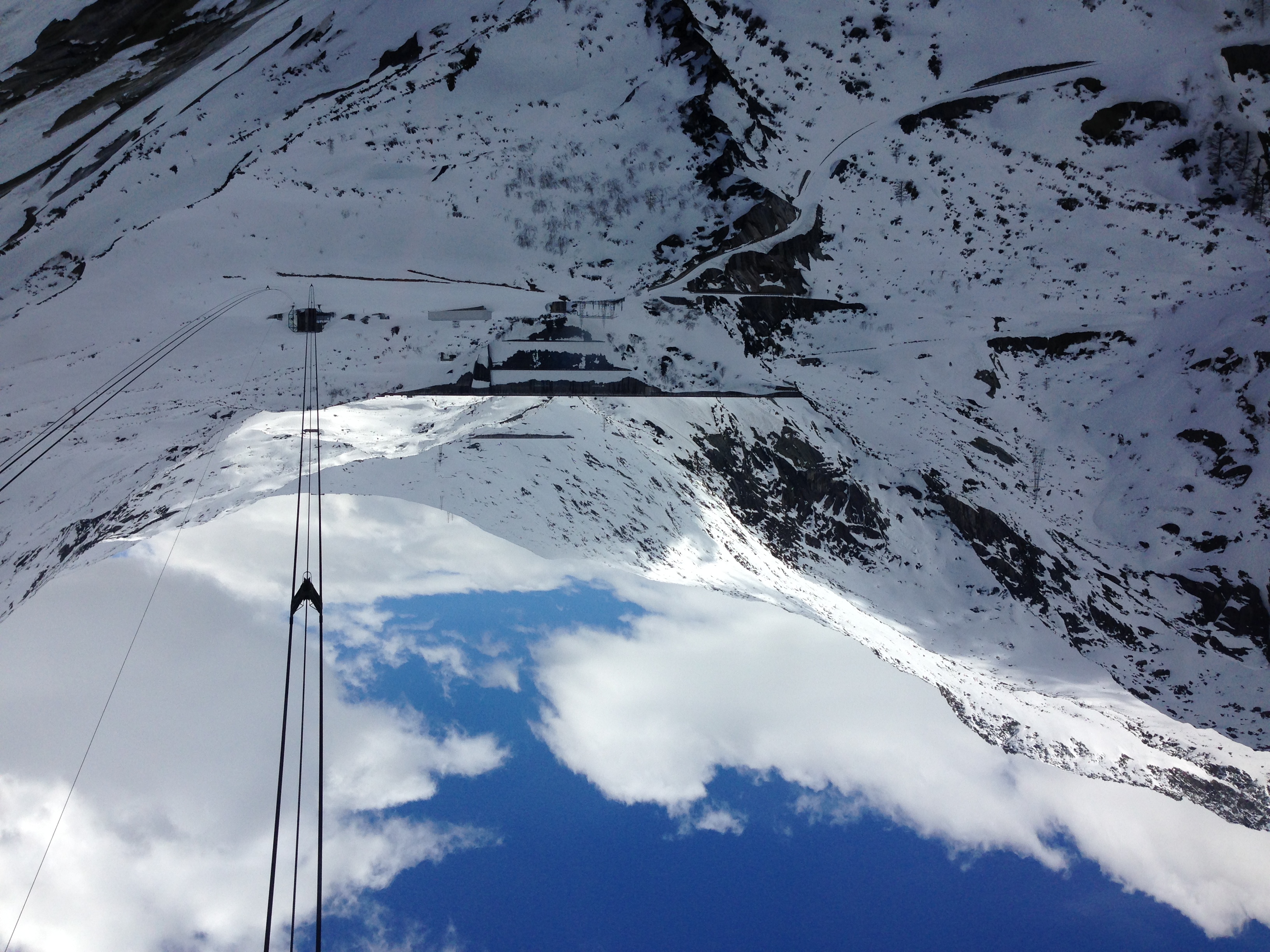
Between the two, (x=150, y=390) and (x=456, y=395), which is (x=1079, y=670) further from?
(x=150, y=390)

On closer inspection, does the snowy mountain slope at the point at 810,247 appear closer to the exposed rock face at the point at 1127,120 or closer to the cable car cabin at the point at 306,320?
the exposed rock face at the point at 1127,120

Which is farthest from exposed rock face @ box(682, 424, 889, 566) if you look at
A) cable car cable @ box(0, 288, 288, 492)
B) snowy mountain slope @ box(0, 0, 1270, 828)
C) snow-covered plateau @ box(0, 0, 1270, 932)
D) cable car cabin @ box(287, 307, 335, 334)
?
cable car cable @ box(0, 288, 288, 492)

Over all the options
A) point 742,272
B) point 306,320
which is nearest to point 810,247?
point 742,272

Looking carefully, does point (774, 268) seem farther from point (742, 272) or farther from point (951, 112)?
point (951, 112)

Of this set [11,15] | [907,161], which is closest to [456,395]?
[11,15]

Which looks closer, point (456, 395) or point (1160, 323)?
point (456, 395)

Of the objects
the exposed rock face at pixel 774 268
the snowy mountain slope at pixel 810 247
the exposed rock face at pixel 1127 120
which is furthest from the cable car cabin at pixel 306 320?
the exposed rock face at pixel 1127 120
